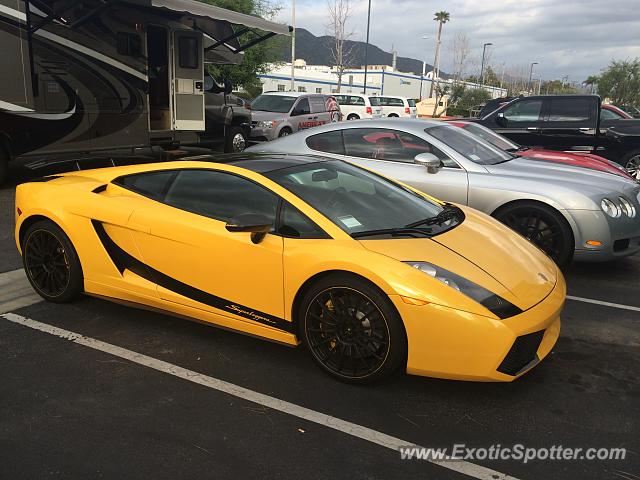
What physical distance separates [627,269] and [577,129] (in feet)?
17.5

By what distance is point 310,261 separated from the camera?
3.10 metres

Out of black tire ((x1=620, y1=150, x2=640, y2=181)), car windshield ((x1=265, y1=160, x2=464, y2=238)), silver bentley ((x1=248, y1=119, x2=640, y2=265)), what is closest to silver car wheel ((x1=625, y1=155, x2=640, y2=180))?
black tire ((x1=620, y1=150, x2=640, y2=181))

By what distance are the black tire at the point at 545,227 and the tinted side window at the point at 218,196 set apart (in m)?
2.82

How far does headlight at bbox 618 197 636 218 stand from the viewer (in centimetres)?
522

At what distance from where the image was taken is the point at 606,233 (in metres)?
5.00

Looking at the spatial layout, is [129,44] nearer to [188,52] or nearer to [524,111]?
[188,52]

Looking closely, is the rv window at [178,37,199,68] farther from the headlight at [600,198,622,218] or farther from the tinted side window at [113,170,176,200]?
the headlight at [600,198,622,218]

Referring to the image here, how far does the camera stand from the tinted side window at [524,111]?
10445mm

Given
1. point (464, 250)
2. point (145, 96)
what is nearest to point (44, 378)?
point (464, 250)

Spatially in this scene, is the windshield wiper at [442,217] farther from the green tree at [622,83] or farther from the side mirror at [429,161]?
the green tree at [622,83]

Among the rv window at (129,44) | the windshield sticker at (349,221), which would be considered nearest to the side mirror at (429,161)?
the windshield sticker at (349,221)

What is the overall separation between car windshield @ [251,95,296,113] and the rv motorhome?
3.77 m

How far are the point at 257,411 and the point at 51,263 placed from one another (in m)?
2.27

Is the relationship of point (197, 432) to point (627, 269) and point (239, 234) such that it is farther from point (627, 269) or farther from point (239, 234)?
point (627, 269)
